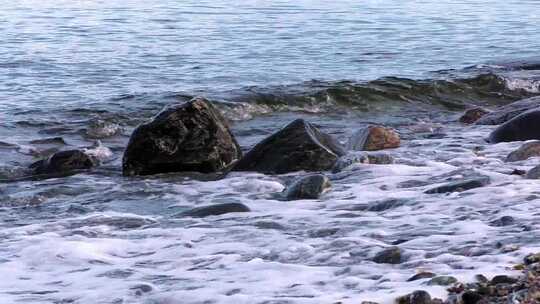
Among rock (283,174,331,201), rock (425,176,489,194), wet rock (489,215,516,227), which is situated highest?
wet rock (489,215,516,227)

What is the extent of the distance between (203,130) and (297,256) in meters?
3.51

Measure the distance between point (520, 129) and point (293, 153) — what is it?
245 centimetres

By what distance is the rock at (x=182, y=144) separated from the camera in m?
8.58

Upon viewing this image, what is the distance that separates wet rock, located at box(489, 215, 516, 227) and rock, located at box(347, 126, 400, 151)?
3306 millimetres

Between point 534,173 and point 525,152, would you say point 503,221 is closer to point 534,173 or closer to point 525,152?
point 534,173

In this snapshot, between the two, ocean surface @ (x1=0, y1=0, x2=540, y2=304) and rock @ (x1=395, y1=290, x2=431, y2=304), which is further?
ocean surface @ (x1=0, y1=0, x2=540, y2=304)

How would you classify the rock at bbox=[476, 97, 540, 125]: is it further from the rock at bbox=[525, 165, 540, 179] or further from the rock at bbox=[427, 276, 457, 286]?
the rock at bbox=[427, 276, 457, 286]

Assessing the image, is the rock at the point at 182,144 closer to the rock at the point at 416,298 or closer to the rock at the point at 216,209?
the rock at the point at 216,209

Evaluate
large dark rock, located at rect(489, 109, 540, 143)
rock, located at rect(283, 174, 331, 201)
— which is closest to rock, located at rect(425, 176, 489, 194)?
rock, located at rect(283, 174, 331, 201)

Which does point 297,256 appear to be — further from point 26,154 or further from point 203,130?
point 26,154

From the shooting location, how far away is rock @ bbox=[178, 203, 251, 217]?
6766mm

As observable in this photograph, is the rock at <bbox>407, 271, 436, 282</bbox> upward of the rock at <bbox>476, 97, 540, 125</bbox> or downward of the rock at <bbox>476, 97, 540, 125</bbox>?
upward

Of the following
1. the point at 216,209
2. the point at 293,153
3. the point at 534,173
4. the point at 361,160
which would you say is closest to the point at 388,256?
the point at 216,209

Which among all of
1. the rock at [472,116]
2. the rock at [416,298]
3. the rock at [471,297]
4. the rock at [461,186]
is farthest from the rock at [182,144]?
the rock at [471,297]
